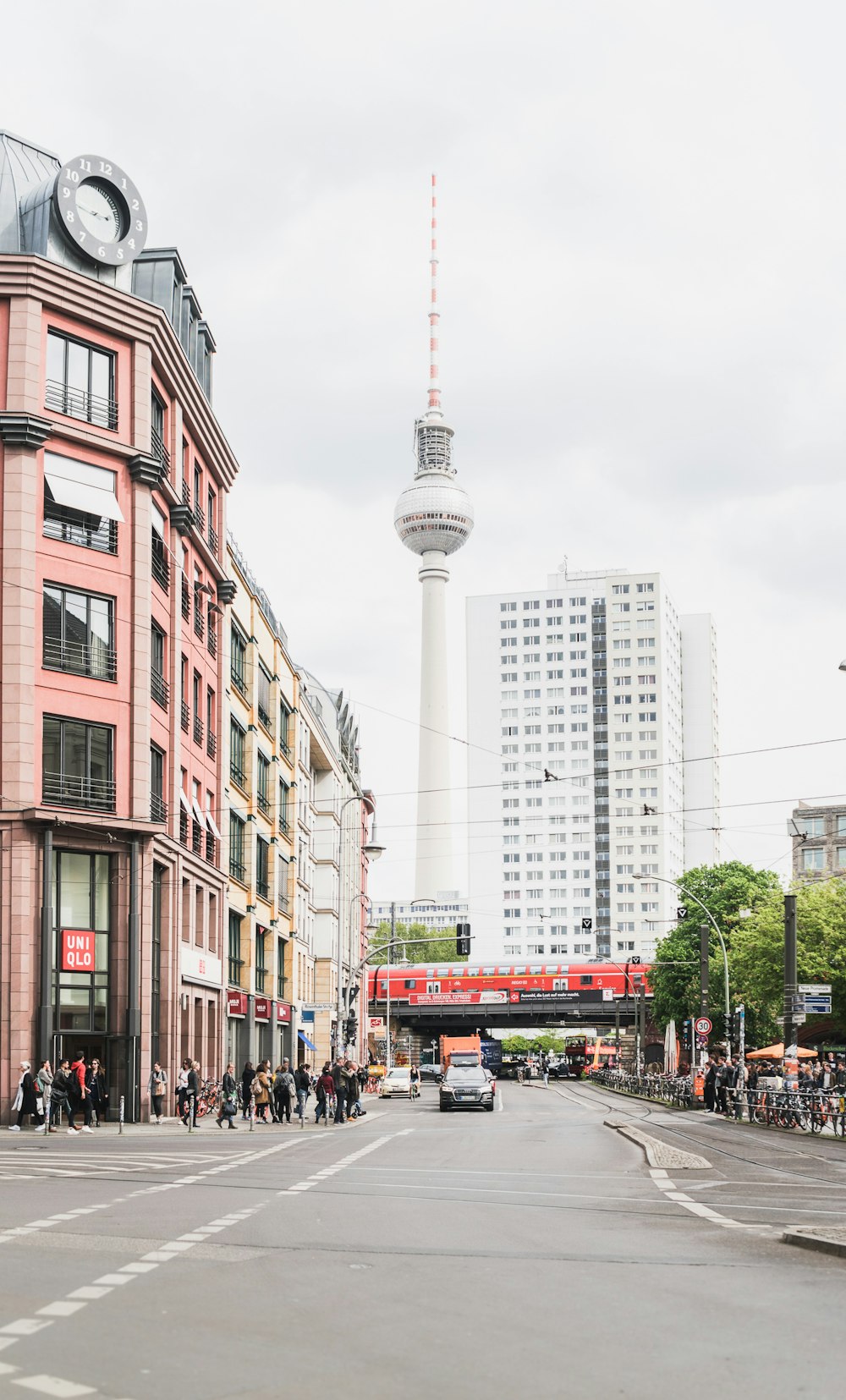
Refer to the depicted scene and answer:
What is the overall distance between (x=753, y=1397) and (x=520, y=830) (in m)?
185

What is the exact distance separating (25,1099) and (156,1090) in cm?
476

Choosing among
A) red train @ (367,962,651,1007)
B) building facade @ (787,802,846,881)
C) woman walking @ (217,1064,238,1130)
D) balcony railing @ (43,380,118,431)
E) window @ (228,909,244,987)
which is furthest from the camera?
building facade @ (787,802,846,881)

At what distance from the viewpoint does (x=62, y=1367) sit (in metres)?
8.32

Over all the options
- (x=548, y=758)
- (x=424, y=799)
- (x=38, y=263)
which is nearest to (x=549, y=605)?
(x=548, y=758)

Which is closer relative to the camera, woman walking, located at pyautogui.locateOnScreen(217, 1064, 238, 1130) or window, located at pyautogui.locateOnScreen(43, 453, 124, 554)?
woman walking, located at pyautogui.locateOnScreen(217, 1064, 238, 1130)

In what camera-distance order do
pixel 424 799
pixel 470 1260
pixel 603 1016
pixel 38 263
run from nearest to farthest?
1. pixel 470 1260
2. pixel 38 263
3. pixel 603 1016
4. pixel 424 799

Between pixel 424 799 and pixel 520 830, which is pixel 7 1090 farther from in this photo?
pixel 520 830

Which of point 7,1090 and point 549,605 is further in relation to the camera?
point 549,605

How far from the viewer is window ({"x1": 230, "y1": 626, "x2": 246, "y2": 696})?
199 ft

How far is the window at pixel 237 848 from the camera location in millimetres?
59969

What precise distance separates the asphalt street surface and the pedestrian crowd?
487 inches

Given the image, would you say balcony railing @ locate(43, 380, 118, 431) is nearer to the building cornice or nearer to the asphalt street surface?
the building cornice

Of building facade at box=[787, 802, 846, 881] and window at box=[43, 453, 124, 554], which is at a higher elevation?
window at box=[43, 453, 124, 554]

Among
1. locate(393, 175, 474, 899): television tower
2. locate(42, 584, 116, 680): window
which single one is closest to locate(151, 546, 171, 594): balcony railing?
locate(42, 584, 116, 680): window
